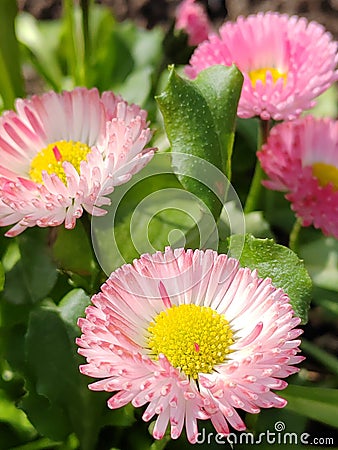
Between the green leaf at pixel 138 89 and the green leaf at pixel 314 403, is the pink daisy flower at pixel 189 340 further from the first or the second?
the green leaf at pixel 138 89

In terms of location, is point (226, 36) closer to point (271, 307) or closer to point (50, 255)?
point (50, 255)

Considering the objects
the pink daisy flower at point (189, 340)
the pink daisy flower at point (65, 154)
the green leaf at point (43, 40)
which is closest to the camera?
the pink daisy flower at point (189, 340)

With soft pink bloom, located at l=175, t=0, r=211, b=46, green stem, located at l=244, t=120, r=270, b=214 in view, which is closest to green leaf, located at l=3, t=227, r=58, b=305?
green stem, located at l=244, t=120, r=270, b=214

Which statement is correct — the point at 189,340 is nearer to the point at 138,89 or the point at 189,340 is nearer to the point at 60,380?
the point at 60,380

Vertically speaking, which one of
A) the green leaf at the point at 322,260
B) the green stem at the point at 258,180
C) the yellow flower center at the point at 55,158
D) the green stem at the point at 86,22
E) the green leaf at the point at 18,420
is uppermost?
the green stem at the point at 86,22

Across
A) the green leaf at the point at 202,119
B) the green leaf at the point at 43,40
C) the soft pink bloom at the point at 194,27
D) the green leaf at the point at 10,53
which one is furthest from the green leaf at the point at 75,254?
the green leaf at the point at 43,40

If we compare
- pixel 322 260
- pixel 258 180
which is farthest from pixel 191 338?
pixel 322 260

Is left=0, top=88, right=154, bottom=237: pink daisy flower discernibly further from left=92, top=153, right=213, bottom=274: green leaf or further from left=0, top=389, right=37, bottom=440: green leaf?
left=0, top=389, right=37, bottom=440: green leaf
